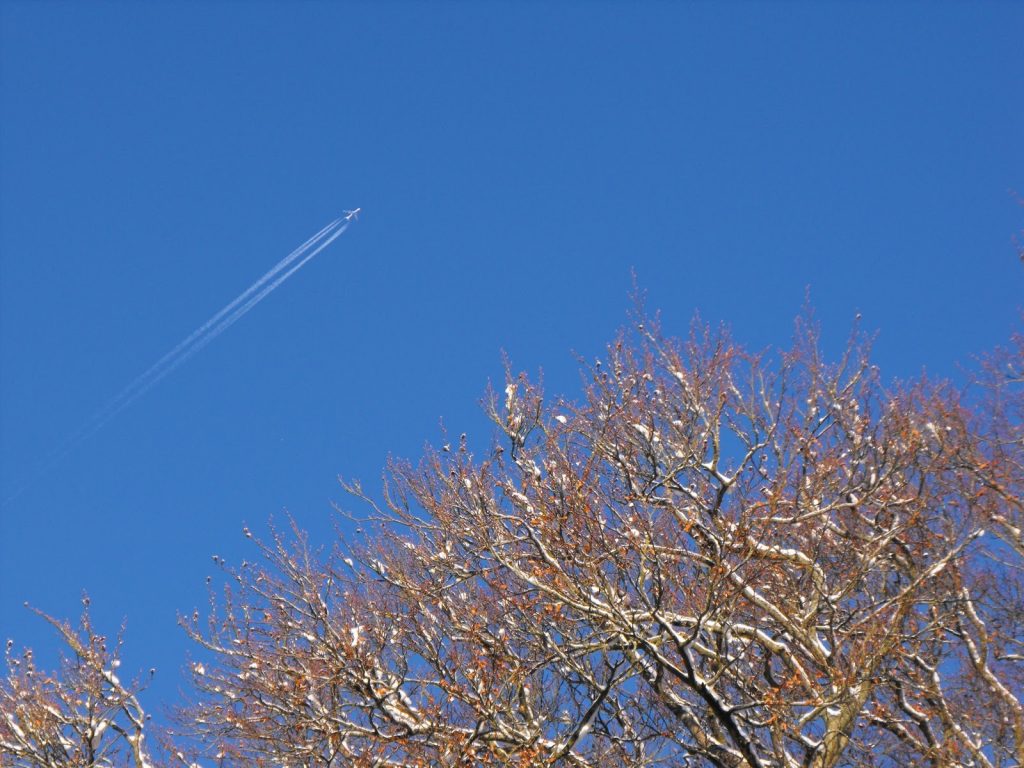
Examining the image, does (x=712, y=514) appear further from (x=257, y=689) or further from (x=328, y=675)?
(x=257, y=689)

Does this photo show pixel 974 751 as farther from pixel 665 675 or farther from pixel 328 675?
pixel 328 675

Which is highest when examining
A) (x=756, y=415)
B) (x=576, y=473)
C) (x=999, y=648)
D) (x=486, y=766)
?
(x=756, y=415)

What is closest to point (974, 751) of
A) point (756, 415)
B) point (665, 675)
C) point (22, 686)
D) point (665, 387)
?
point (665, 675)

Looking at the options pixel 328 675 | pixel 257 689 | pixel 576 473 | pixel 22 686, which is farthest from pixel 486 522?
pixel 22 686

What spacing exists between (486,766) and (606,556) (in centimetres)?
287

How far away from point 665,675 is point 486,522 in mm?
3444

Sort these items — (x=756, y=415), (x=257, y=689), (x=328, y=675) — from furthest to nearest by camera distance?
(x=756, y=415)
(x=257, y=689)
(x=328, y=675)

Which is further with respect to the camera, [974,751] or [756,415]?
[756,415]

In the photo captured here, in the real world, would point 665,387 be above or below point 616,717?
above

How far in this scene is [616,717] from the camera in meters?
15.8

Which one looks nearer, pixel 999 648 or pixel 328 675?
pixel 328 675

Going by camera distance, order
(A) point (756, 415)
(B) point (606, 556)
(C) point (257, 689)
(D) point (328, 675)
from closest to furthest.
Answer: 1. (B) point (606, 556)
2. (D) point (328, 675)
3. (C) point (257, 689)
4. (A) point (756, 415)

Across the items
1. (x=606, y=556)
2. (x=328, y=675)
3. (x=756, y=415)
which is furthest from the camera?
(x=756, y=415)

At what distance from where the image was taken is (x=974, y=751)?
15.2m
